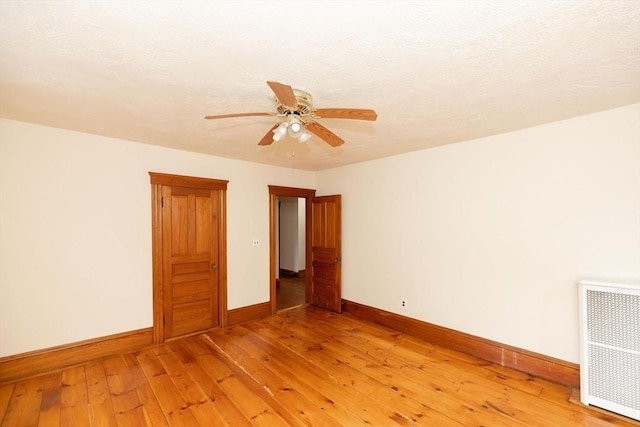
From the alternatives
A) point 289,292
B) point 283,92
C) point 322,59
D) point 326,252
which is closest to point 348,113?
point 322,59

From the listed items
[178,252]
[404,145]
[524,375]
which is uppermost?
[404,145]

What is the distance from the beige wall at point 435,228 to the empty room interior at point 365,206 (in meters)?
0.02

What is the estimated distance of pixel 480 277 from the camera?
331 centimetres

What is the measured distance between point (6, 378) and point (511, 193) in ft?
18.2

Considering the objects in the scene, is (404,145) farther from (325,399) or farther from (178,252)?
(178,252)

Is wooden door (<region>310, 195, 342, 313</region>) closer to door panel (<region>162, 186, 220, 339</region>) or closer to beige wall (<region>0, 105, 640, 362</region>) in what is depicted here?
beige wall (<region>0, 105, 640, 362</region>)

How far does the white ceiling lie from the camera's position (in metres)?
1.30

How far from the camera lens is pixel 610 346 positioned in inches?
92.4

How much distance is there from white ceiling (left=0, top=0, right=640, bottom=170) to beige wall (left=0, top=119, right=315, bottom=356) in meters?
0.46

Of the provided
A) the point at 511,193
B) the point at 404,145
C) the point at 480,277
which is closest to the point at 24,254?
the point at 404,145

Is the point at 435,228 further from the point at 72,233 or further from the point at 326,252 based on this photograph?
the point at 72,233

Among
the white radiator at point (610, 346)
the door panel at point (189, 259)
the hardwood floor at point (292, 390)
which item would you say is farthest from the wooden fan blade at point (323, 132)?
the white radiator at point (610, 346)

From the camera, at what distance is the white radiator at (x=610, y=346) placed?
225cm

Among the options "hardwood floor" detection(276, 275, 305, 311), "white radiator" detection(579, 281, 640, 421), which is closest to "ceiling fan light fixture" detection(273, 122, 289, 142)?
"white radiator" detection(579, 281, 640, 421)
